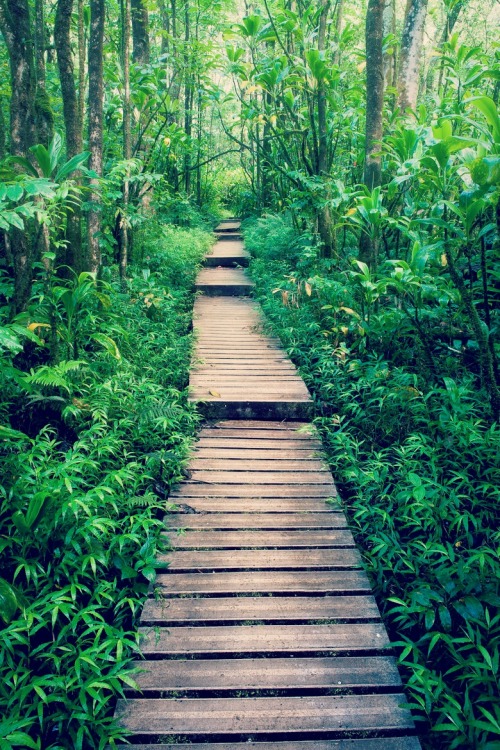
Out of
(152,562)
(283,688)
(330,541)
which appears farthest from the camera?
(330,541)

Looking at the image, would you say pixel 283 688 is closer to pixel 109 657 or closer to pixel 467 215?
pixel 109 657

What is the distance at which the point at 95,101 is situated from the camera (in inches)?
193

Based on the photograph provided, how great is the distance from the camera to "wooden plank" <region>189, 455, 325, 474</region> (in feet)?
11.8

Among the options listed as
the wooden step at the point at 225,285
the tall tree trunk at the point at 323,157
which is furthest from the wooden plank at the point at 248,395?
the wooden step at the point at 225,285

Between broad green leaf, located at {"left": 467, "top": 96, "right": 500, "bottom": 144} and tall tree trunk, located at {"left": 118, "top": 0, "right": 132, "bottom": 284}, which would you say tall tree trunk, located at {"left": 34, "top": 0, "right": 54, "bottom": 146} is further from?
broad green leaf, located at {"left": 467, "top": 96, "right": 500, "bottom": 144}

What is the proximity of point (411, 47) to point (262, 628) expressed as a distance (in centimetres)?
767

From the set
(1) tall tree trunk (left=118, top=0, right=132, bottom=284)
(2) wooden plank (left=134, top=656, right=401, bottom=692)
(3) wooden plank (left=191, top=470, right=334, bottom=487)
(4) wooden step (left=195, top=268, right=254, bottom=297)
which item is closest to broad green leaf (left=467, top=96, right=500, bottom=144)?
(3) wooden plank (left=191, top=470, right=334, bottom=487)

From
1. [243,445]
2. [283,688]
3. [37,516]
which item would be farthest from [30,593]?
[243,445]

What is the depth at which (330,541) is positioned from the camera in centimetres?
292

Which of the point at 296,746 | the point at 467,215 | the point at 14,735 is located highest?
the point at 467,215

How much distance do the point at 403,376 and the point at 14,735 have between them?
327 cm

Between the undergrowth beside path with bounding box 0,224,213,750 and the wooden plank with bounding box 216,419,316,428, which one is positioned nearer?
the undergrowth beside path with bounding box 0,224,213,750

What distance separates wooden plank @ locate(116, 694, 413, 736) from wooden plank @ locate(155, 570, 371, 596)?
1.80 ft

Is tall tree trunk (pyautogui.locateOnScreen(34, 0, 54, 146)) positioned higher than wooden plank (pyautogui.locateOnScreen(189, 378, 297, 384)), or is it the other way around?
tall tree trunk (pyautogui.locateOnScreen(34, 0, 54, 146))
